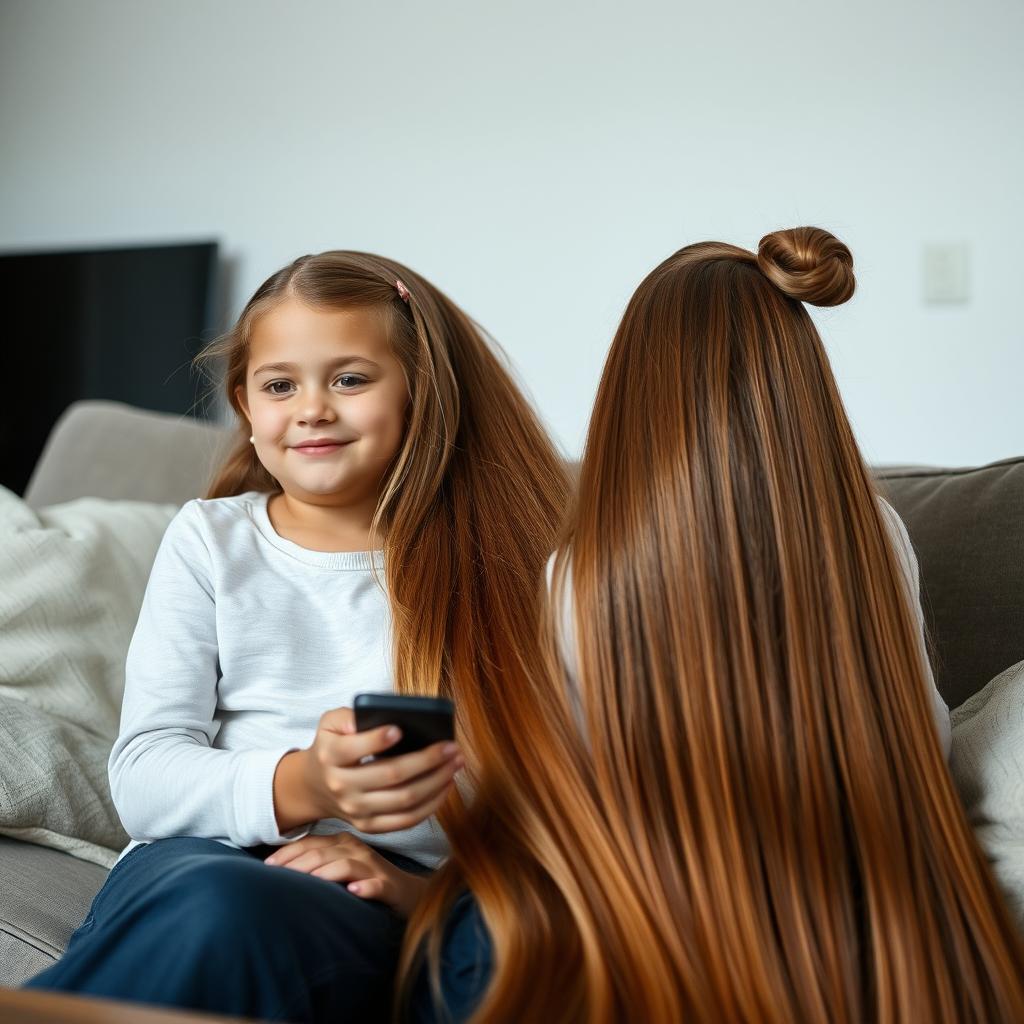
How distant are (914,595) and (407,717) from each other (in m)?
0.45

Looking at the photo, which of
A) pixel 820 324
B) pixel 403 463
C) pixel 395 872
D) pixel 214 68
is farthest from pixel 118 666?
pixel 214 68

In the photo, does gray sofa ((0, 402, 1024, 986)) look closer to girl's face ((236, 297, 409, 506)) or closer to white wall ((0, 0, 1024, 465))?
girl's face ((236, 297, 409, 506))

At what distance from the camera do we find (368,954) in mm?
847

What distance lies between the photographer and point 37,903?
1080mm

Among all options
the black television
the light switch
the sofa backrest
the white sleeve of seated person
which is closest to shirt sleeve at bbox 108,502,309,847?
the white sleeve of seated person

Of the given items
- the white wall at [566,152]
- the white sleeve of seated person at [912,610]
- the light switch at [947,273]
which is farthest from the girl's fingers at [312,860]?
the light switch at [947,273]

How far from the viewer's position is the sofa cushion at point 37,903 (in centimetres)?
103

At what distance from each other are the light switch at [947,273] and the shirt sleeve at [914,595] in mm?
1331

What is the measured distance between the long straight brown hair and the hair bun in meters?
0.37

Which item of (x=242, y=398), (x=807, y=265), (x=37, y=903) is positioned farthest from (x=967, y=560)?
(x=37, y=903)

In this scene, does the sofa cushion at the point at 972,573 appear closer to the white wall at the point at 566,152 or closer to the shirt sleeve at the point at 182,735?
the shirt sleeve at the point at 182,735

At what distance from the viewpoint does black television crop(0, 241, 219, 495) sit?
3.07 metres

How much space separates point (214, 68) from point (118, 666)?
217 cm

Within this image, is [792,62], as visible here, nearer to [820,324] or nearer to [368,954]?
[820,324]
